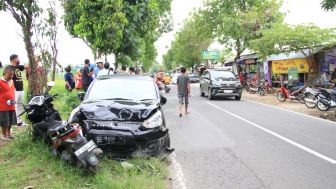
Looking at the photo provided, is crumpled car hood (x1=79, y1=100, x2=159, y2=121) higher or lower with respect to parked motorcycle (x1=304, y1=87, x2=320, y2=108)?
higher

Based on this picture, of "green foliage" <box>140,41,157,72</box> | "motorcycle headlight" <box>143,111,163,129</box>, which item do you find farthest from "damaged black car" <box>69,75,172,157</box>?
"green foliage" <box>140,41,157,72</box>

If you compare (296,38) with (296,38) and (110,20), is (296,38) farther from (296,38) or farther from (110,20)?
(110,20)

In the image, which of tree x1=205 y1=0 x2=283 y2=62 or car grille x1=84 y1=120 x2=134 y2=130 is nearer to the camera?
car grille x1=84 y1=120 x2=134 y2=130

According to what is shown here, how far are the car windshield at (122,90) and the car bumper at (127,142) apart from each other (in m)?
1.24

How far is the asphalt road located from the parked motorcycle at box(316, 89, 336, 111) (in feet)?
9.23

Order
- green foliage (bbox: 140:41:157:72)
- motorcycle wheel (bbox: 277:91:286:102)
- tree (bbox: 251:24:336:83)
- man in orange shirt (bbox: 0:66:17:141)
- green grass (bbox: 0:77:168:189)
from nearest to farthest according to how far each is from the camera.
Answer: green grass (bbox: 0:77:168:189), man in orange shirt (bbox: 0:66:17:141), motorcycle wheel (bbox: 277:91:286:102), tree (bbox: 251:24:336:83), green foliage (bbox: 140:41:157:72)

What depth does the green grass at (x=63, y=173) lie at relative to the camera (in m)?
5.50

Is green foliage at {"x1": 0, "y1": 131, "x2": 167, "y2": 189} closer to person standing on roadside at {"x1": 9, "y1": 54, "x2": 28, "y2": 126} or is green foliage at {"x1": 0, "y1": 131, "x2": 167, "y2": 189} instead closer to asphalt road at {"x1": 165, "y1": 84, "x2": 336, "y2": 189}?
asphalt road at {"x1": 165, "y1": 84, "x2": 336, "y2": 189}

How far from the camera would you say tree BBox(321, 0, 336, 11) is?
1062 cm

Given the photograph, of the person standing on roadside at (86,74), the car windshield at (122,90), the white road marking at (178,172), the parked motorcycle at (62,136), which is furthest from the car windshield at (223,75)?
the parked motorcycle at (62,136)

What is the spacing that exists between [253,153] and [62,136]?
397cm

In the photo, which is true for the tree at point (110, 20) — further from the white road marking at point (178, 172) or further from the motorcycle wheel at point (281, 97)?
the white road marking at point (178, 172)

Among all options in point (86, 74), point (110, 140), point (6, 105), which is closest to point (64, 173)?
point (110, 140)

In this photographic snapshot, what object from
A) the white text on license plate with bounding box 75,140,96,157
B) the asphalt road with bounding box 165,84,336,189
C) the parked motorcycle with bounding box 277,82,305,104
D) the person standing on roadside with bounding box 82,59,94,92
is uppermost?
the person standing on roadside with bounding box 82,59,94,92
